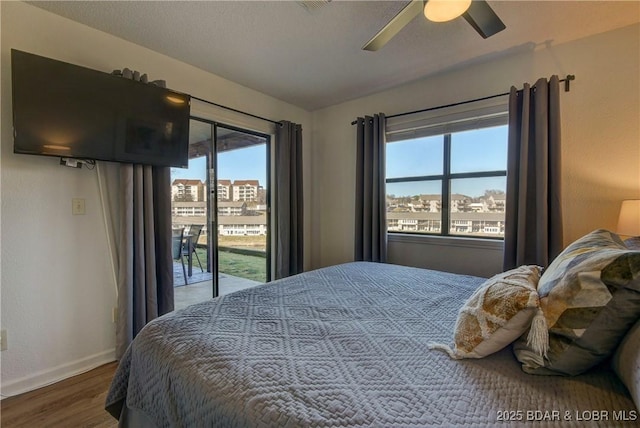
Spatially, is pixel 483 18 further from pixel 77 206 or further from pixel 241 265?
pixel 241 265

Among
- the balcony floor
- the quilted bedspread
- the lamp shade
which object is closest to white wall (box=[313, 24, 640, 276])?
the lamp shade

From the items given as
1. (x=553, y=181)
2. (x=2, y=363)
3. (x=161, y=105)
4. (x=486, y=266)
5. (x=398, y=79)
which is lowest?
(x=2, y=363)

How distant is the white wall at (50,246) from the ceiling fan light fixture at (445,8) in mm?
2187

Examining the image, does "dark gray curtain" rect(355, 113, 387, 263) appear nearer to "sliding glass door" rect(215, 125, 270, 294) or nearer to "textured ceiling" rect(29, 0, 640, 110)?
"textured ceiling" rect(29, 0, 640, 110)

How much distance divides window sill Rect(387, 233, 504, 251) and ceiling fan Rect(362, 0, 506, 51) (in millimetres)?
1693

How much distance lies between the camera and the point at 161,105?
2.26 m

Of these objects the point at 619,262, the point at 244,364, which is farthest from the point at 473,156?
the point at 244,364

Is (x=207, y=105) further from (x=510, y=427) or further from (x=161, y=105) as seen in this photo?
(x=510, y=427)

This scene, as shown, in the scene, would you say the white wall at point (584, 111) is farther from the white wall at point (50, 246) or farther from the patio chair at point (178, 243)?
the white wall at point (50, 246)

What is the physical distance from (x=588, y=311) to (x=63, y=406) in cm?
258

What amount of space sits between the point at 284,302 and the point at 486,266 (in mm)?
2063

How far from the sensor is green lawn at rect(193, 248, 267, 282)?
304 centimetres

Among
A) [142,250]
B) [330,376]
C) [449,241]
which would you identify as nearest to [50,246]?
[142,250]

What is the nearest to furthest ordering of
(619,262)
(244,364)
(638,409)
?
(638,409), (619,262), (244,364)
